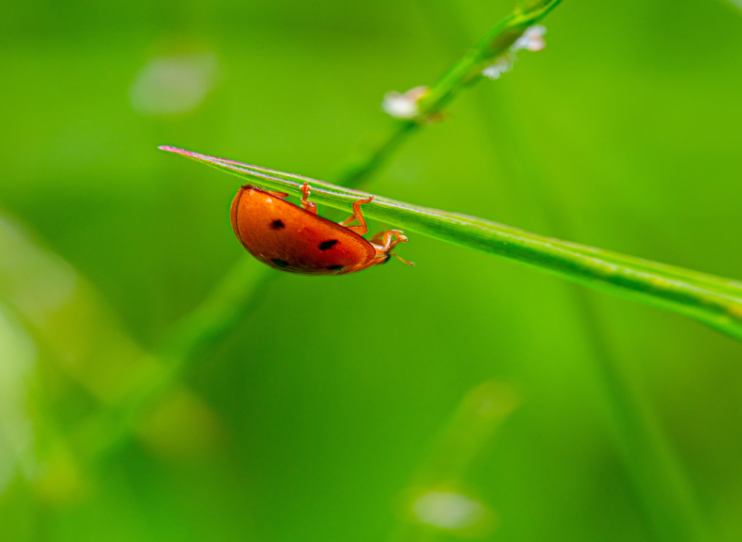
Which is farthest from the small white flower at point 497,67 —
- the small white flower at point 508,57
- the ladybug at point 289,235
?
the ladybug at point 289,235

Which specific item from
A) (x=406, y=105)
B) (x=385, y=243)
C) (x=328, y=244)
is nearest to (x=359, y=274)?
(x=385, y=243)

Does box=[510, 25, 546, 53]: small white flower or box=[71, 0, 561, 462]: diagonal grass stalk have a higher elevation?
box=[510, 25, 546, 53]: small white flower

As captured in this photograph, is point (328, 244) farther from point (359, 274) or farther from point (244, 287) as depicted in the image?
point (359, 274)

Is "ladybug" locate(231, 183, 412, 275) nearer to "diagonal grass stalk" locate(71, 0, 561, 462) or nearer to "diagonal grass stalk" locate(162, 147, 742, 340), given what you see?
"diagonal grass stalk" locate(71, 0, 561, 462)

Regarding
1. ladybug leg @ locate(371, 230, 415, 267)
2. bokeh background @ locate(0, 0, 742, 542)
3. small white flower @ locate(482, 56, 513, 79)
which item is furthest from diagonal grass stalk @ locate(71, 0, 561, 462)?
bokeh background @ locate(0, 0, 742, 542)

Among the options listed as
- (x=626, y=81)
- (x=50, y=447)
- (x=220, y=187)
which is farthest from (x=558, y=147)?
(x=50, y=447)

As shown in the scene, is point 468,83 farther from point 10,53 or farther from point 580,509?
point 10,53

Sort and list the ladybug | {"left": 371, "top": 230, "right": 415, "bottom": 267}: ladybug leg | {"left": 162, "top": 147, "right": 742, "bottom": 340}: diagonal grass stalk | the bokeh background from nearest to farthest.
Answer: {"left": 162, "top": 147, "right": 742, "bottom": 340}: diagonal grass stalk < the ladybug < {"left": 371, "top": 230, "right": 415, "bottom": 267}: ladybug leg < the bokeh background

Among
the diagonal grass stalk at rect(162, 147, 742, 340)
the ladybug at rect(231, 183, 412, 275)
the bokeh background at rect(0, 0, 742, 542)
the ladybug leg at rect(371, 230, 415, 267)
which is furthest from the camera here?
the bokeh background at rect(0, 0, 742, 542)
